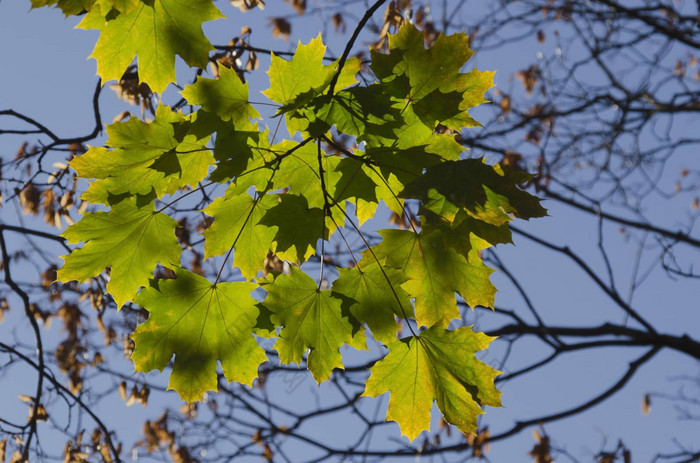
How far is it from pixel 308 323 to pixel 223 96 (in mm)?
758

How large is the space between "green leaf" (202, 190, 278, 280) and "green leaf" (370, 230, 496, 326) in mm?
368

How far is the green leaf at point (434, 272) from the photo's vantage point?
1977 mm

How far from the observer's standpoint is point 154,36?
193 cm

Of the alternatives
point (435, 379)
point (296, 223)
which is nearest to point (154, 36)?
point (296, 223)

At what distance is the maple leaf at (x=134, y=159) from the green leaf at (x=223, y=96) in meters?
0.08

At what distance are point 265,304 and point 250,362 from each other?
0.67 ft

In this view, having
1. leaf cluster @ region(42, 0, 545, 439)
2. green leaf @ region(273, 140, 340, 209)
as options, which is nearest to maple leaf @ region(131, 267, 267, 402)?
leaf cluster @ region(42, 0, 545, 439)

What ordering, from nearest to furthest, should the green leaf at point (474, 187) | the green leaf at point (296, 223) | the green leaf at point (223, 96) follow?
1. the green leaf at point (474, 187)
2. the green leaf at point (296, 223)
3. the green leaf at point (223, 96)

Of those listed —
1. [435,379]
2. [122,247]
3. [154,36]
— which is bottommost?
[435,379]

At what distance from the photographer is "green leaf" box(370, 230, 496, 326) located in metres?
1.98

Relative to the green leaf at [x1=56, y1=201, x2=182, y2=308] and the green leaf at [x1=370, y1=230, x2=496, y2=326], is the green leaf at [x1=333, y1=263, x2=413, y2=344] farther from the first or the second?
the green leaf at [x1=56, y1=201, x2=182, y2=308]

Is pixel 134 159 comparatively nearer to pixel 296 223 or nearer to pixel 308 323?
pixel 296 223

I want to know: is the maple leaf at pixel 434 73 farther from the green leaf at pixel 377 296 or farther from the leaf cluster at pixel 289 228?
the green leaf at pixel 377 296

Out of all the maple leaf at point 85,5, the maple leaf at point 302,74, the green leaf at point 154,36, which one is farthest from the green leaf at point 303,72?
the maple leaf at point 85,5
